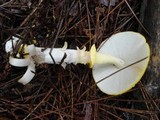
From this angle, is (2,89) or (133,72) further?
(2,89)

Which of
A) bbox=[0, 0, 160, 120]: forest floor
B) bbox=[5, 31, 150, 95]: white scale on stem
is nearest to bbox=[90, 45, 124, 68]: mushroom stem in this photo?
bbox=[5, 31, 150, 95]: white scale on stem

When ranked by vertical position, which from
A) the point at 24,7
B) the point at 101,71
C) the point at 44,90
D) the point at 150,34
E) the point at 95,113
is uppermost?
the point at 24,7

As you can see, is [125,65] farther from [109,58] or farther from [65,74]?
[65,74]

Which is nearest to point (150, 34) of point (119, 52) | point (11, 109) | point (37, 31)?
point (119, 52)

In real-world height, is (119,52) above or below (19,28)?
below

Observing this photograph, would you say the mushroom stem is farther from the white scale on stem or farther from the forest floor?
the forest floor

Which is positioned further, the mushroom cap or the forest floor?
the forest floor

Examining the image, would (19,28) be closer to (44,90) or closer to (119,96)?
(44,90)
